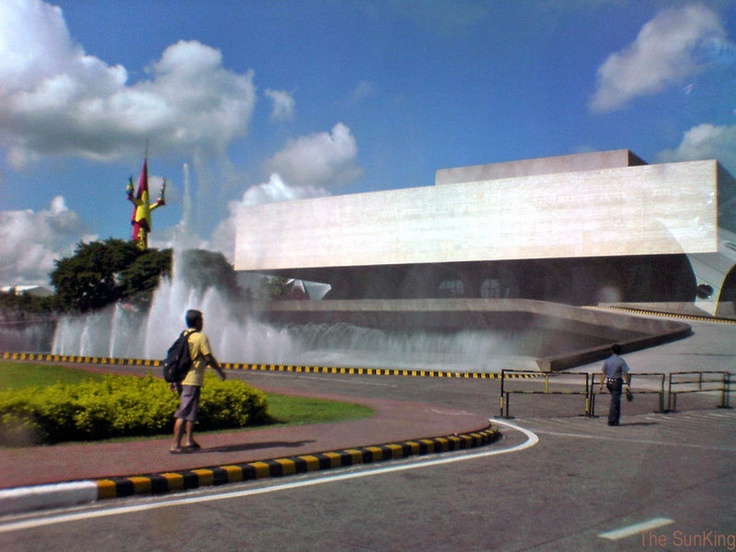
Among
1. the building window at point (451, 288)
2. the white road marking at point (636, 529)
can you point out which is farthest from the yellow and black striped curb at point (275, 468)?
the building window at point (451, 288)

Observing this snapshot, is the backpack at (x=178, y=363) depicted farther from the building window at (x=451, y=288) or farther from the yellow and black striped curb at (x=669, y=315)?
the building window at (x=451, y=288)

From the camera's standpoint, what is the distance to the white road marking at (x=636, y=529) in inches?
206

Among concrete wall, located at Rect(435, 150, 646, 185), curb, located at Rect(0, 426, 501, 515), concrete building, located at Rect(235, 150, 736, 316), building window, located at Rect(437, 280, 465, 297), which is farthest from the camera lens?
building window, located at Rect(437, 280, 465, 297)

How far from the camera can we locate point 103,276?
52438 millimetres

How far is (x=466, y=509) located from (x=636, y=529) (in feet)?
4.30

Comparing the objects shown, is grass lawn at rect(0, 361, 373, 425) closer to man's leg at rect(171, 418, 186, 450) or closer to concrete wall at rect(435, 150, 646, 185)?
man's leg at rect(171, 418, 186, 450)

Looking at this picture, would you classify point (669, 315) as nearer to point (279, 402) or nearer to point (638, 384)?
point (638, 384)

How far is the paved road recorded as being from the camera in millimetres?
4984

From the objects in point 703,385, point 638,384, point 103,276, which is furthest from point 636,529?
point 103,276

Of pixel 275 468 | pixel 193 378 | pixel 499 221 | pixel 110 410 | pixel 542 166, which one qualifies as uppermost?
pixel 542 166

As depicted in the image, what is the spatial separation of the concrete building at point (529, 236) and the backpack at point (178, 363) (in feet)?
147

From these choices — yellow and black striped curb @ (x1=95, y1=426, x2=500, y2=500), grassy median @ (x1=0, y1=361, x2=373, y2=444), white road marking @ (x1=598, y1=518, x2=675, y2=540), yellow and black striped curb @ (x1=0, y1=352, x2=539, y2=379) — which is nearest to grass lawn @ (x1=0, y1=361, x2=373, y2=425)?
grassy median @ (x1=0, y1=361, x2=373, y2=444)

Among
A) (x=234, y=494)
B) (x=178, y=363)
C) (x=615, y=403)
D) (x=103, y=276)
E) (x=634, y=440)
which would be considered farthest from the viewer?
(x=103, y=276)

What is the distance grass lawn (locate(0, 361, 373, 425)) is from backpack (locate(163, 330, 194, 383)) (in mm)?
2946
